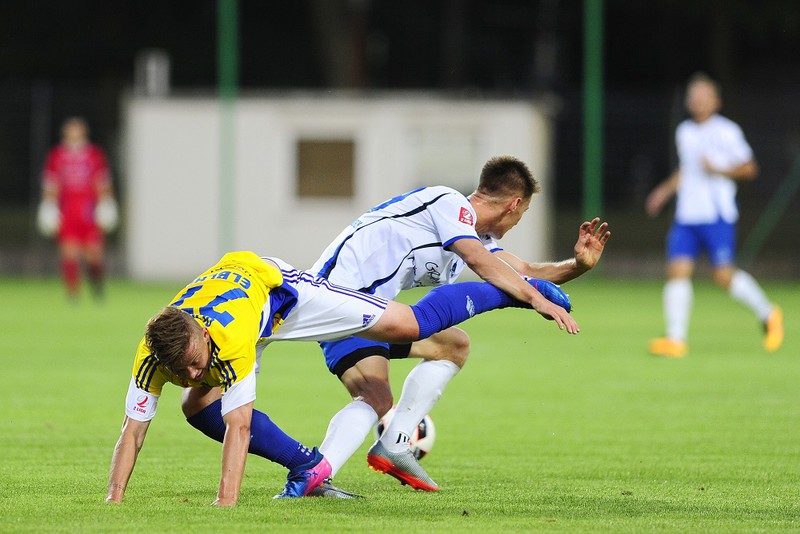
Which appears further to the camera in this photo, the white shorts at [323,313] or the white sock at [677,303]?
the white sock at [677,303]

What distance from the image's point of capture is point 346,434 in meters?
6.72

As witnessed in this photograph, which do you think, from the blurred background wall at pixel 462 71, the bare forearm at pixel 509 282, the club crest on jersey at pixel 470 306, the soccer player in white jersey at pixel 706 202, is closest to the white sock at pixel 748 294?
the soccer player in white jersey at pixel 706 202

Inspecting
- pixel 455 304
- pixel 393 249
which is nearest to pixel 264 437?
pixel 455 304

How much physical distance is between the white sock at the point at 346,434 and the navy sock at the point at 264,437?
159 millimetres

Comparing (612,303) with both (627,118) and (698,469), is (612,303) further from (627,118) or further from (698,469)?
(698,469)

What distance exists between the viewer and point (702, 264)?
89.7 ft

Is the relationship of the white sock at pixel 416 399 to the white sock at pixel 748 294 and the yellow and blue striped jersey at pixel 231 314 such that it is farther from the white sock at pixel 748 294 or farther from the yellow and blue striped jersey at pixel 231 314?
the white sock at pixel 748 294

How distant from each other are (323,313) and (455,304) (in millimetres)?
607

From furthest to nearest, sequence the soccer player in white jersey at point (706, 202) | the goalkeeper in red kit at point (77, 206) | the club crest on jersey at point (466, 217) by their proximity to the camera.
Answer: the goalkeeper in red kit at point (77, 206) → the soccer player in white jersey at point (706, 202) → the club crest on jersey at point (466, 217)

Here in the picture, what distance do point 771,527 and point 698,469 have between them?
164cm

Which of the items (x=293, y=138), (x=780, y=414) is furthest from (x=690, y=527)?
(x=293, y=138)

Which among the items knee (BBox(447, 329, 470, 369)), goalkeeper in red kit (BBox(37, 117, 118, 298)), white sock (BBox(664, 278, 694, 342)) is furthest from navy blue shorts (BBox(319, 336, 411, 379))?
goalkeeper in red kit (BBox(37, 117, 118, 298))

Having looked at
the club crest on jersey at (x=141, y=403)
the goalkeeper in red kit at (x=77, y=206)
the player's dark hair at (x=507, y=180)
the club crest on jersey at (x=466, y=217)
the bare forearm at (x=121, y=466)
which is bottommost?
the goalkeeper in red kit at (x=77, y=206)

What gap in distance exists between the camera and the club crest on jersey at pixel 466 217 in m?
6.84
